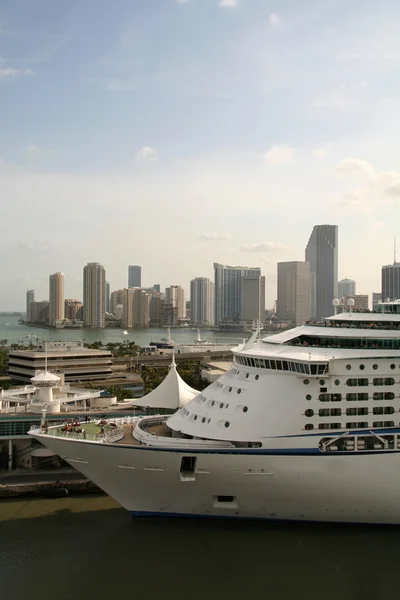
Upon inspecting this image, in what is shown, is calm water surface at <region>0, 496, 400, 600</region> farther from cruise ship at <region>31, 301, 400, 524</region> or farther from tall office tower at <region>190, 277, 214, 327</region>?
tall office tower at <region>190, 277, 214, 327</region>

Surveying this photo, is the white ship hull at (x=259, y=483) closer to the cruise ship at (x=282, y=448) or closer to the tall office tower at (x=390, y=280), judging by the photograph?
the cruise ship at (x=282, y=448)

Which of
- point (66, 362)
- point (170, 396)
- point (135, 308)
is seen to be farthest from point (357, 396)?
point (135, 308)

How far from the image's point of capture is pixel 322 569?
11820 millimetres

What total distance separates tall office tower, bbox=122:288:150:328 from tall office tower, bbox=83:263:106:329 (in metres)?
5.88

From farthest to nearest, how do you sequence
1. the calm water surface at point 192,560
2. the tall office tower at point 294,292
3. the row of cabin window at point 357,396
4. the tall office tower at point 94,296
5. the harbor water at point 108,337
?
the tall office tower at point 294,292
the tall office tower at point 94,296
the harbor water at point 108,337
the row of cabin window at point 357,396
the calm water surface at point 192,560

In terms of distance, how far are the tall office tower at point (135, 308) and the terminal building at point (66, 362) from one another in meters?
106

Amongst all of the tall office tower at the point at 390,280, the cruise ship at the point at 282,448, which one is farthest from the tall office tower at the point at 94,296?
the cruise ship at the point at 282,448

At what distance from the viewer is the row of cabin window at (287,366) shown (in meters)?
12.9

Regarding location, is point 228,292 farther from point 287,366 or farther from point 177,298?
point 287,366

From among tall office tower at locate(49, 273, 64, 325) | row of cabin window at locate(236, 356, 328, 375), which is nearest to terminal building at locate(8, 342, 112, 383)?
row of cabin window at locate(236, 356, 328, 375)

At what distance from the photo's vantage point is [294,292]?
153750mm

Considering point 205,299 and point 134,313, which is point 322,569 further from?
point 205,299

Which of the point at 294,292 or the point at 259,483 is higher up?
the point at 294,292

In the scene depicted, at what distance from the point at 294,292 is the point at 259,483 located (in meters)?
143
